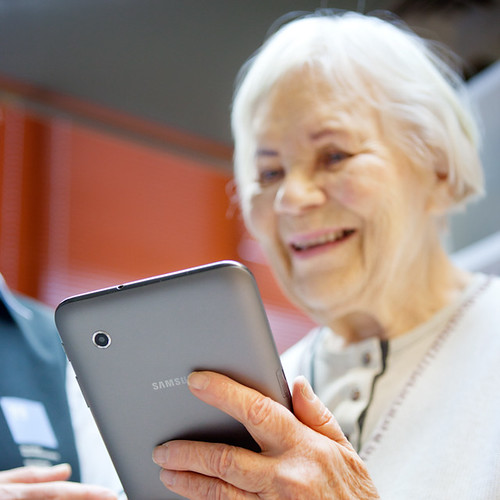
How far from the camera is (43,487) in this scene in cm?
78

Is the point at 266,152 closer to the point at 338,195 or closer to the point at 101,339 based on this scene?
the point at 338,195

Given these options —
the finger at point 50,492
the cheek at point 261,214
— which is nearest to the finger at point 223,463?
the finger at point 50,492

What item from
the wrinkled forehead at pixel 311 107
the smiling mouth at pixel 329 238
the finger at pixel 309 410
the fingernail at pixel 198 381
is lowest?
the finger at pixel 309 410

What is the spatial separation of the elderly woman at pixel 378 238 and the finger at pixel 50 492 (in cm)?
39

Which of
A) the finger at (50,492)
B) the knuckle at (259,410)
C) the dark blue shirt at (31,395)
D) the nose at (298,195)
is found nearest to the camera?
the knuckle at (259,410)

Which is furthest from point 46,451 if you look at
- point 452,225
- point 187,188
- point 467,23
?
point 187,188

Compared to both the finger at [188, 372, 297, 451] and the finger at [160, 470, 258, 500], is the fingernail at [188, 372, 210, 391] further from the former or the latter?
the finger at [160, 470, 258, 500]

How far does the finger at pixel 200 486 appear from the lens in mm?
690

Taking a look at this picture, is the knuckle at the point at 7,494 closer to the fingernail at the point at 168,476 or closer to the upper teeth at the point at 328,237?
the fingernail at the point at 168,476

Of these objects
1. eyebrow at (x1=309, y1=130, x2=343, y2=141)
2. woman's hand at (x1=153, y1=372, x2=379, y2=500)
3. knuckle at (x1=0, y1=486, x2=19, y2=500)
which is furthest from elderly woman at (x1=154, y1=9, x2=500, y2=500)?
knuckle at (x1=0, y1=486, x2=19, y2=500)

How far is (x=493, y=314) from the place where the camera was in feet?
3.57

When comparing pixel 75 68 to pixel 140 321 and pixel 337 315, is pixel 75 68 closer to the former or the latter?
pixel 337 315

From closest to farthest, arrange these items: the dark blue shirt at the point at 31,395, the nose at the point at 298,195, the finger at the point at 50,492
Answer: the finger at the point at 50,492
the dark blue shirt at the point at 31,395
the nose at the point at 298,195

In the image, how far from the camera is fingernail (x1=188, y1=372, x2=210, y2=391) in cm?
69
